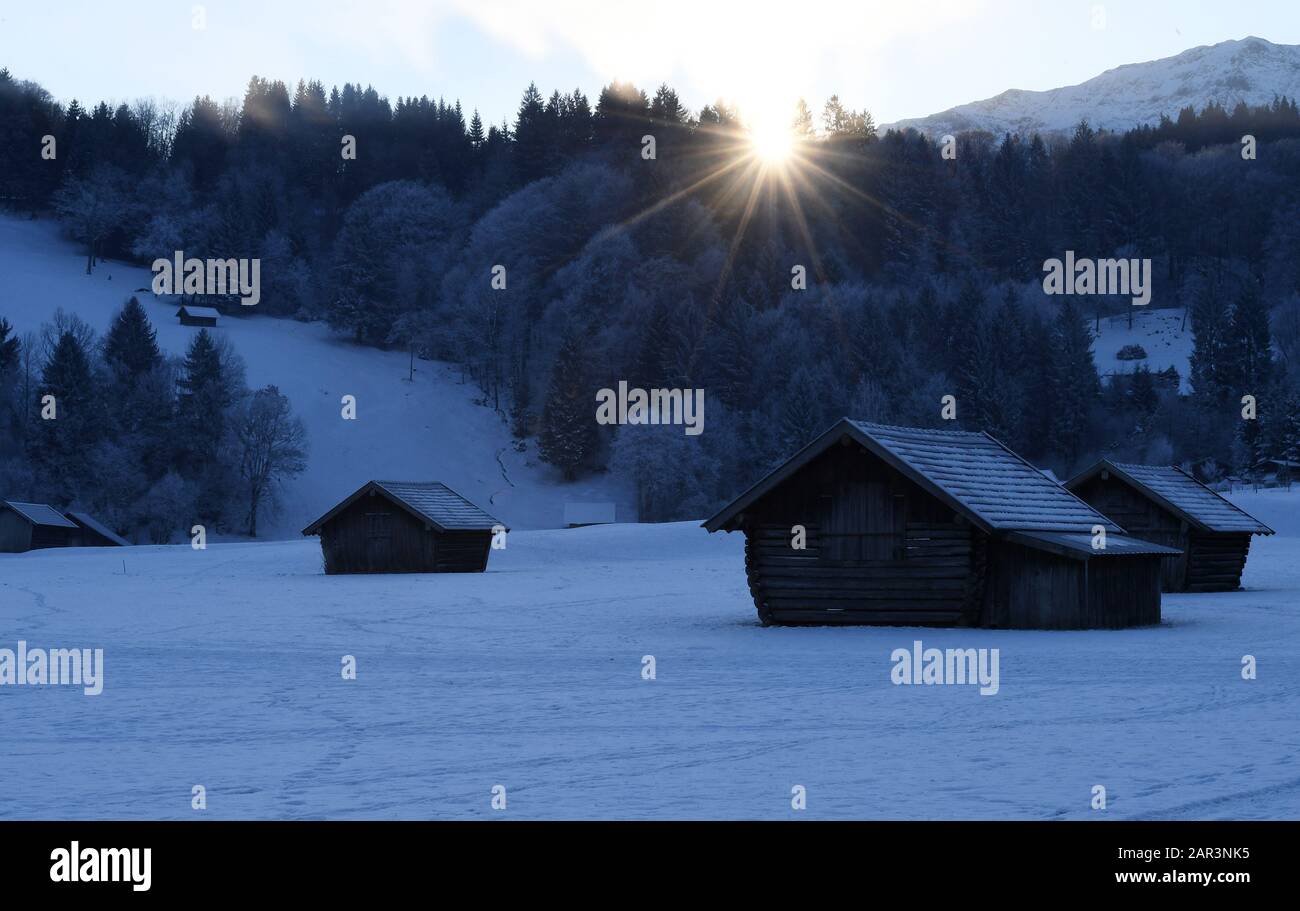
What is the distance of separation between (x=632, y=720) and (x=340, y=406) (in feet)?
336

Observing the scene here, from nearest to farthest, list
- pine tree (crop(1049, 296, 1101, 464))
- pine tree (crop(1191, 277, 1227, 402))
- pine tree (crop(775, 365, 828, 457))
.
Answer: pine tree (crop(775, 365, 828, 457)) → pine tree (crop(1049, 296, 1101, 464)) → pine tree (crop(1191, 277, 1227, 402))

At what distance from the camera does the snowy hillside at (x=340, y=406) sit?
103125mm

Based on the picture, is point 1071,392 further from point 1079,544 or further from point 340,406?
point 1079,544

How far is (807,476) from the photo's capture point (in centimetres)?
3028

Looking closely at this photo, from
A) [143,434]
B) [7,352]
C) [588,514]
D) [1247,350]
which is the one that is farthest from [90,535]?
[1247,350]

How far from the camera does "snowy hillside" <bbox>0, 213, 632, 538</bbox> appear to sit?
103125mm

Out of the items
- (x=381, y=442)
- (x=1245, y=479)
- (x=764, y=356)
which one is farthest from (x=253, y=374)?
(x=1245, y=479)

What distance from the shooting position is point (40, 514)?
81000 mm

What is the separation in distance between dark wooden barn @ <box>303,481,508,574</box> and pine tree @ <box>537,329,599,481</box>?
165 ft

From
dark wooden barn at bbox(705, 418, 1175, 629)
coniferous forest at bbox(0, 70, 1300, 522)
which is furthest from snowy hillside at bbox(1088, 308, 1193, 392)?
dark wooden barn at bbox(705, 418, 1175, 629)

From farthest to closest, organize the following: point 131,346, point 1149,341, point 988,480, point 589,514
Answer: point 1149,341
point 131,346
point 589,514
point 988,480

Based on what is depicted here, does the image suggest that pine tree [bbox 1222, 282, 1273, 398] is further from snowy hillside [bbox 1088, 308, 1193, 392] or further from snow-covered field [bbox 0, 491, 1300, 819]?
snow-covered field [bbox 0, 491, 1300, 819]

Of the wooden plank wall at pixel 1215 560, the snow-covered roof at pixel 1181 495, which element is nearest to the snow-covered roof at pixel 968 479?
the snow-covered roof at pixel 1181 495
